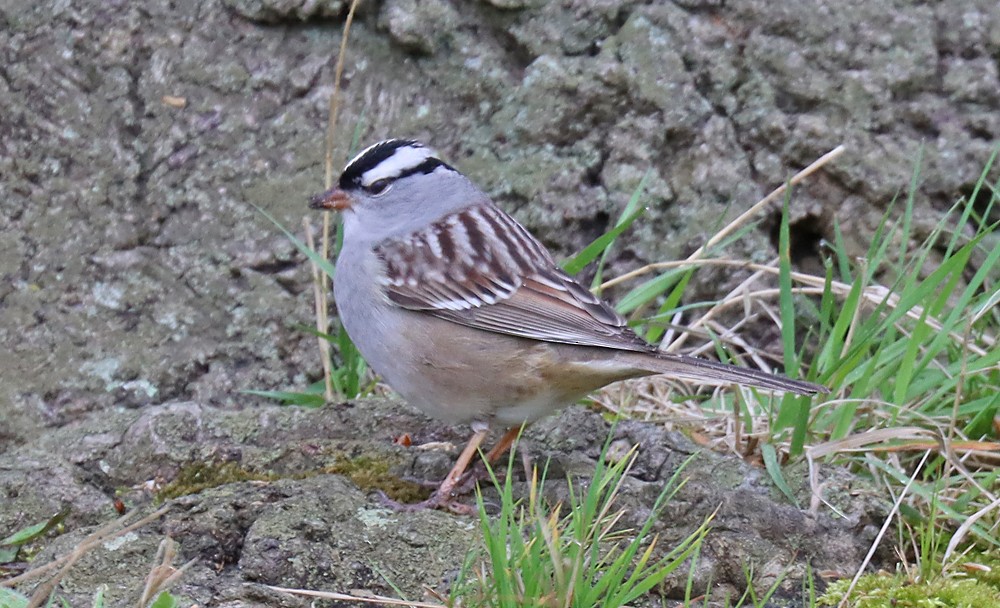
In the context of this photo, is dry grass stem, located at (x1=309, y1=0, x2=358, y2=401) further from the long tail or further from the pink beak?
the long tail

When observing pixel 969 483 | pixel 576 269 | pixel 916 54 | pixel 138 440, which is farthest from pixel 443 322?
pixel 916 54

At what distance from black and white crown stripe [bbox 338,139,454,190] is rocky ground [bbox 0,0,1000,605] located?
0.36 m

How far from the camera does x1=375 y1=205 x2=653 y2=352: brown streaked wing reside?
3676mm

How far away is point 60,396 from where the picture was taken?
4.39m

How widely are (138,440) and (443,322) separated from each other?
1.05 m

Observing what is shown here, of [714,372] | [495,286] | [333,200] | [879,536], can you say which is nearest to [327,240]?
[333,200]

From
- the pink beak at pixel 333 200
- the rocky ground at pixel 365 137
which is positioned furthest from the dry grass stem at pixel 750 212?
the pink beak at pixel 333 200

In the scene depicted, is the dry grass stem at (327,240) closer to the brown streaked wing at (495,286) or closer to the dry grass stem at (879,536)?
the brown streaked wing at (495,286)

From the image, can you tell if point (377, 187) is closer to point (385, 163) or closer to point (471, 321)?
point (385, 163)

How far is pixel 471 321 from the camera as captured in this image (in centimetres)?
375

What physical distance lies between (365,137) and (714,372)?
84.2 inches

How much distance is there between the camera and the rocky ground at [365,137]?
14.8 ft

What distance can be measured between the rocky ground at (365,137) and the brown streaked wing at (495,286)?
1.47 feet

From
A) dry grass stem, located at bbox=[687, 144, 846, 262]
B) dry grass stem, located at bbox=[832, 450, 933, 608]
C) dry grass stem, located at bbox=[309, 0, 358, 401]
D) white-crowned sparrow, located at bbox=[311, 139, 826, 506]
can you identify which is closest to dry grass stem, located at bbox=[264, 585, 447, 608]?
white-crowned sparrow, located at bbox=[311, 139, 826, 506]
